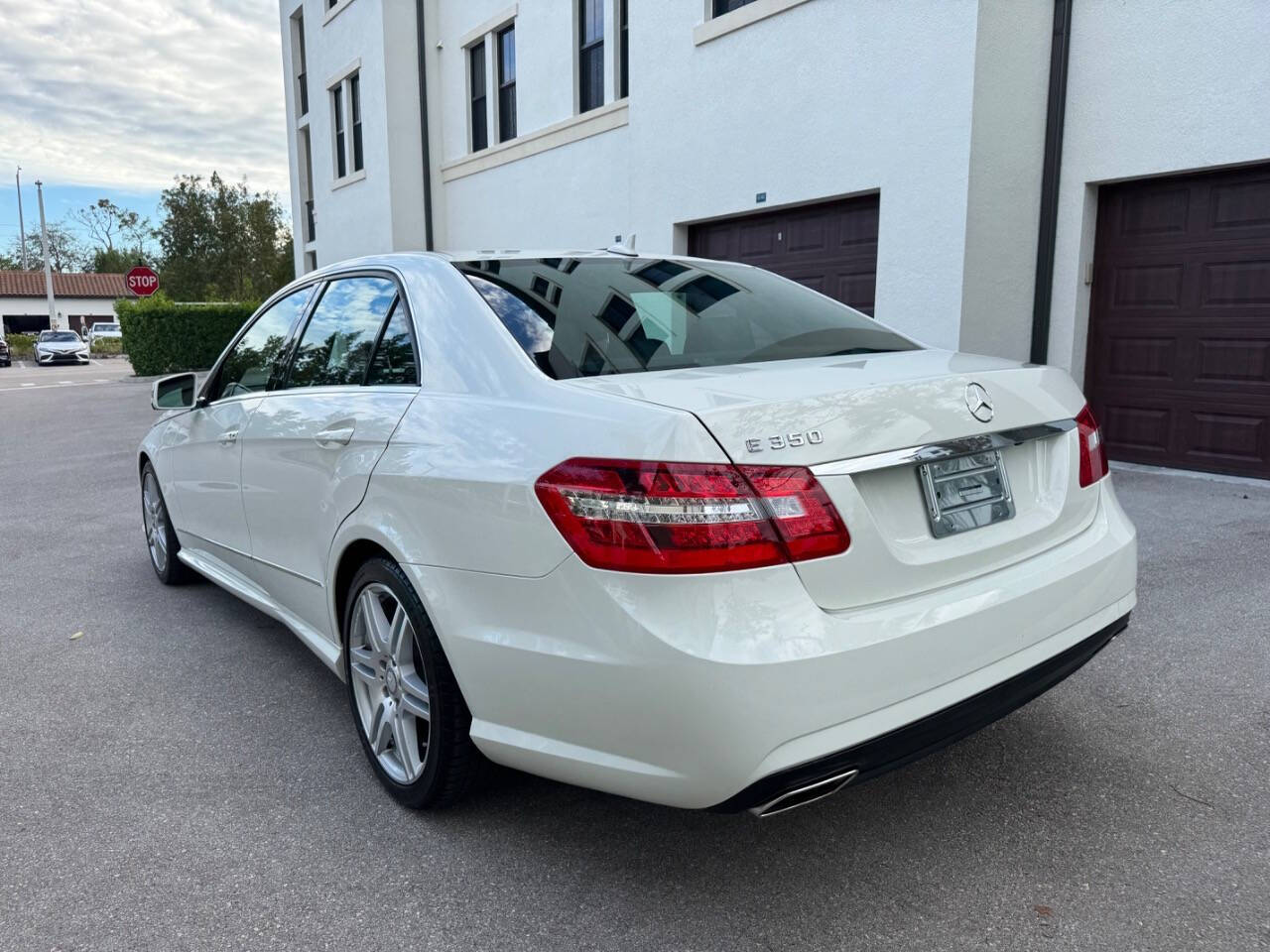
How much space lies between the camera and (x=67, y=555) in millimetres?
5945

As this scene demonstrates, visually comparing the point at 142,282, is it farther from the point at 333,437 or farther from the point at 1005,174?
the point at 333,437

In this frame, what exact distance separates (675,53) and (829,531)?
9.75m

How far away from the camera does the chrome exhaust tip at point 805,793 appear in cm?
197

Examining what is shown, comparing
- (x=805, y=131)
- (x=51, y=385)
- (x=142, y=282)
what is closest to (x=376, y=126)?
(x=805, y=131)

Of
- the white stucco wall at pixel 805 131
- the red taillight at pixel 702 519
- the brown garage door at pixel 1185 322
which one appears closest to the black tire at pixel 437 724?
the red taillight at pixel 702 519

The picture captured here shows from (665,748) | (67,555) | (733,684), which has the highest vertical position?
(733,684)

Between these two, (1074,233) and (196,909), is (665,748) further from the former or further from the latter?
Answer: (1074,233)

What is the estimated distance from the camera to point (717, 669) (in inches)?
74.4

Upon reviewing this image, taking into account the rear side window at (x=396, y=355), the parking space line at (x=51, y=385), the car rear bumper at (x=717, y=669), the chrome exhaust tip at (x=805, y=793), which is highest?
the rear side window at (x=396, y=355)

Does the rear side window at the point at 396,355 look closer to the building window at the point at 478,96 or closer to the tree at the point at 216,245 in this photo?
the building window at the point at 478,96

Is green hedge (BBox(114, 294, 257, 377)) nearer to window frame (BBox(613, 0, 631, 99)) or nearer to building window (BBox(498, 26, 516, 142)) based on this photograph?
building window (BBox(498, 26, 516, 142))

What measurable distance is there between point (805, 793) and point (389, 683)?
4.43 feet

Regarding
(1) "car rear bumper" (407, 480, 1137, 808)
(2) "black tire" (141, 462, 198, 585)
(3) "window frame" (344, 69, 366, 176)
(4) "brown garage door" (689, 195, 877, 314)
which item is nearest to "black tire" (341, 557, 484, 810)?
(1) "car rear bumper" (407, 480, 1137, 808)

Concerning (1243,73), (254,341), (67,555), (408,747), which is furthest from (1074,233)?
(67,555)
